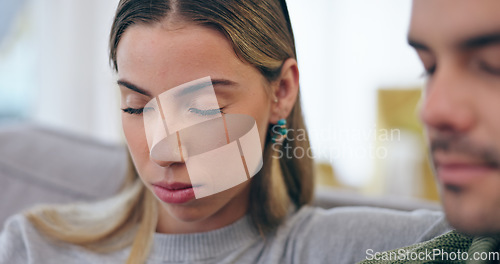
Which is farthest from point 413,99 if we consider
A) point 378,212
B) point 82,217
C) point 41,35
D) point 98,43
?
point 41,35

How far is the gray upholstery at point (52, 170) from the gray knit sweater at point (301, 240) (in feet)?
0.98

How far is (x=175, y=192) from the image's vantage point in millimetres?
496

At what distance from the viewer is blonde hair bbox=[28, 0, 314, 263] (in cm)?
48

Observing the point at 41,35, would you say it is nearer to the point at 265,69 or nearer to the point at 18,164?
the point at 18,164

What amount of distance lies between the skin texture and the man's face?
0.61 ft

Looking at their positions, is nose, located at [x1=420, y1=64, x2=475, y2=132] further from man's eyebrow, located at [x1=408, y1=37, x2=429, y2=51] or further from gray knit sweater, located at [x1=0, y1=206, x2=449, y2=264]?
gray knit sweater, located at [x1=0, y1=206, x2=449, y2=264]

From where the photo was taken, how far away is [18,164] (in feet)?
→ 3.44

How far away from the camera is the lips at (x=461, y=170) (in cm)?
33

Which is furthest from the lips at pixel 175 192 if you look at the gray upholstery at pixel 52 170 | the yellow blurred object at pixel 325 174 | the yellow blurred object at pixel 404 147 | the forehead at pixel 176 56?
the yellow blurred object at pixel 325 174

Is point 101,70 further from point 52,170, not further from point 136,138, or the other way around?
point 136,138

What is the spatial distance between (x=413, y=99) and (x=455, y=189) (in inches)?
21.9

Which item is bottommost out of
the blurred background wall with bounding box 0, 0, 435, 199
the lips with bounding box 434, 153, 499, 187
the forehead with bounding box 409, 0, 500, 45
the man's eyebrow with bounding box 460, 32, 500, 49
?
the blurred background wall with bounding box 0, 0, 435, 199

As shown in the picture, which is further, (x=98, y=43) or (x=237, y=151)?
(x=98, y=43)

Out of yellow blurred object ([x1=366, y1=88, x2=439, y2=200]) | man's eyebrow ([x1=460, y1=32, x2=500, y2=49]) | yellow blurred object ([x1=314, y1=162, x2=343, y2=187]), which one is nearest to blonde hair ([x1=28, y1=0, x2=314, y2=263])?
yellow blurred object ([x1=366, y1=88, x2=439, y2=200])
